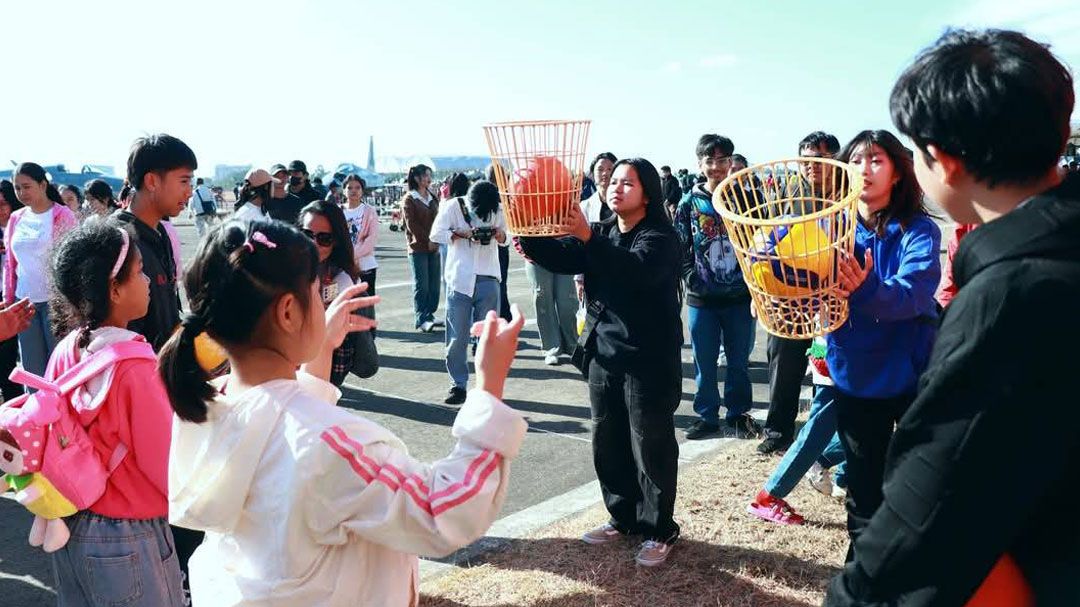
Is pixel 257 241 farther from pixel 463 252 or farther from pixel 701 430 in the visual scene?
pixel 463 252

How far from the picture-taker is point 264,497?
1.66m

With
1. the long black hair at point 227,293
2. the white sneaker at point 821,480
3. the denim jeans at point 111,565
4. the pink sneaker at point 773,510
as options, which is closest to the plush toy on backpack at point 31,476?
the denim jeans at point 111,565

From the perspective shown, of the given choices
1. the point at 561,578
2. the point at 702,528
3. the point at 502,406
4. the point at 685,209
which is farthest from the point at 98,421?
the point at 685,209

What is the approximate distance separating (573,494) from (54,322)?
123 inches

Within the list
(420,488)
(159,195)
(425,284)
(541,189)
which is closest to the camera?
(420,488)

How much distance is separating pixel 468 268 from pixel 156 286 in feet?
13.6

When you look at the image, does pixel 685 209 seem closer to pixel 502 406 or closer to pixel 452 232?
pixel 452 232

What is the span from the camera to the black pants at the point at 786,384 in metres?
5.39

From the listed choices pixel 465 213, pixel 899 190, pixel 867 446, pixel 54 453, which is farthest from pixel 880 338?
pixel 465 213

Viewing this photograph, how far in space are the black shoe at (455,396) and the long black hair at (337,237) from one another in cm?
300

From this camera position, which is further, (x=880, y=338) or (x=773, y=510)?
(x=773, y=510)

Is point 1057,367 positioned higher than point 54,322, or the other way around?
point 1057,367

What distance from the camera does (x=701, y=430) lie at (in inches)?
237

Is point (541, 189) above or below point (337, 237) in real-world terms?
above
